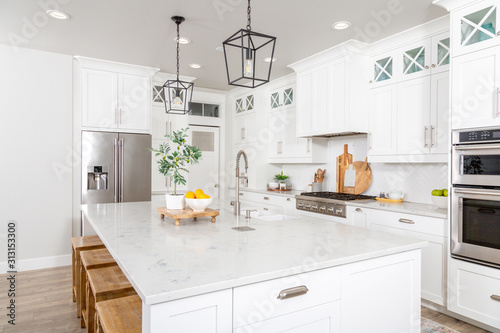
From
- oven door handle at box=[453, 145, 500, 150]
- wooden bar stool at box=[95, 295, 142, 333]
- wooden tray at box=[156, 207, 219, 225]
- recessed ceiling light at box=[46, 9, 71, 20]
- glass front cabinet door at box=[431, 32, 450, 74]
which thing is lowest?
wooden bar stool at box=[95, 295, 142, 333]

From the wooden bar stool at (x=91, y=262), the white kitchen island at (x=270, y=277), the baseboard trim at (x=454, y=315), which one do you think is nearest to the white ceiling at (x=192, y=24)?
the white kitchen island at (x=270, y=277)

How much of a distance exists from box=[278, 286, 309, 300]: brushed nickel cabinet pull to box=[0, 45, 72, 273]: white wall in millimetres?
3958

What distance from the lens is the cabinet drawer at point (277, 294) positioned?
3.84 ft

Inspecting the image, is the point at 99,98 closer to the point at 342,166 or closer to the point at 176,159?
the point at 176,159

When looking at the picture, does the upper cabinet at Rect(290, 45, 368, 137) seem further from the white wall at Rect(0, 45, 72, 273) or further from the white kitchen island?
the white wall at Rect(0, 45, 72, 273)

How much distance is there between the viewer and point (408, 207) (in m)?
3.19

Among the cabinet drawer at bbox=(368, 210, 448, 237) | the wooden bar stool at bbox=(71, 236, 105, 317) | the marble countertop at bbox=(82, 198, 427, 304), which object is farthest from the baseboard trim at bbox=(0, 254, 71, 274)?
the cabinet drawer at bbox=(368, 210, 448, 237)

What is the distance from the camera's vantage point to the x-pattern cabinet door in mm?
3205

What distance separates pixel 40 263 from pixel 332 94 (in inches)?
167

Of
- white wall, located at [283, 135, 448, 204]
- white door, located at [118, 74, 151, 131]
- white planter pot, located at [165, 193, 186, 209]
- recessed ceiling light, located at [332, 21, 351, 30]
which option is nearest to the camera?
white planter pot, located at [165, 193, 186, 209]

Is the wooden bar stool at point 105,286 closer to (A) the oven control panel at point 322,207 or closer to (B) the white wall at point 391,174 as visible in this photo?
(A) the oven control panel at point 322,207

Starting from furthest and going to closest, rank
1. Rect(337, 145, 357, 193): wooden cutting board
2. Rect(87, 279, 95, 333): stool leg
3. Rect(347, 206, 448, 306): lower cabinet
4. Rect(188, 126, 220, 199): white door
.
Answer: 1. Rect(188, 126, 220, 199): white door
2. Rect(337, 145, 357, 193): wooden cutting board
3. Rect(347, 206, 448, 306): lower cabinet
4. Rect(87, 279, 95, 333): stool leg

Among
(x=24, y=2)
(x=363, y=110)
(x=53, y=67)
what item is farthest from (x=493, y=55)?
(x=53, y=67)

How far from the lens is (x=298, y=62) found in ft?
14.2
